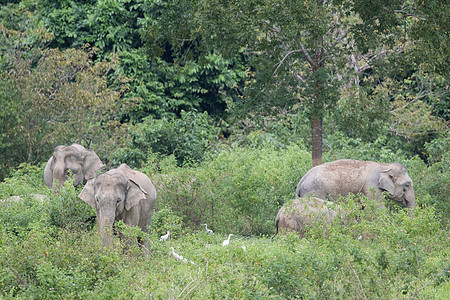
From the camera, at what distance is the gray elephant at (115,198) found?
973 cm

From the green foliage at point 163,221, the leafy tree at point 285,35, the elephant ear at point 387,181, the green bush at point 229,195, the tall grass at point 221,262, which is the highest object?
Result: the leafy tree at point 285,35

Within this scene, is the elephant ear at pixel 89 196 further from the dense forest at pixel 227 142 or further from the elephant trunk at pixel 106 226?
the dense forest at pixel 227 142

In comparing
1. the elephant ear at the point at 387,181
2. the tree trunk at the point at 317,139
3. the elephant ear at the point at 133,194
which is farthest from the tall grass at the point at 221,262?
the tree trunk at the point at 317,139

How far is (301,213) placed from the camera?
11.2 metres

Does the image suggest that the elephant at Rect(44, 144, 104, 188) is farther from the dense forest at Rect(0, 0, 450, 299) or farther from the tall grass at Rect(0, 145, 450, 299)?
the tall grass at Rect(0, 145, 450, 299)

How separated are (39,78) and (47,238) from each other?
36.4 ft

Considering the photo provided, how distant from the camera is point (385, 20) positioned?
46.6 ft

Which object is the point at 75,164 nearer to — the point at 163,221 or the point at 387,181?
the point at 163,221

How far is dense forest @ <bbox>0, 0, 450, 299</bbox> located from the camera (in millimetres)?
8242

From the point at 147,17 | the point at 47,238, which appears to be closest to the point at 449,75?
the point at 47,238

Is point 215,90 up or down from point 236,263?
down

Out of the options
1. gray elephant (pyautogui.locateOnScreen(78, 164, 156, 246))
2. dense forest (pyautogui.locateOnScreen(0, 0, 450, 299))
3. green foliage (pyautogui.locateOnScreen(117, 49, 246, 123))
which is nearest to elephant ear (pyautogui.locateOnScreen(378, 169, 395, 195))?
dense forest (pyautogui.locateOnScreen(0, 0, 450, 299))

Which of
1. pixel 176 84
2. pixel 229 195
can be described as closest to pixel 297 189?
pixel 229 195

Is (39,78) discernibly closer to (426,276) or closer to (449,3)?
(449,3)
